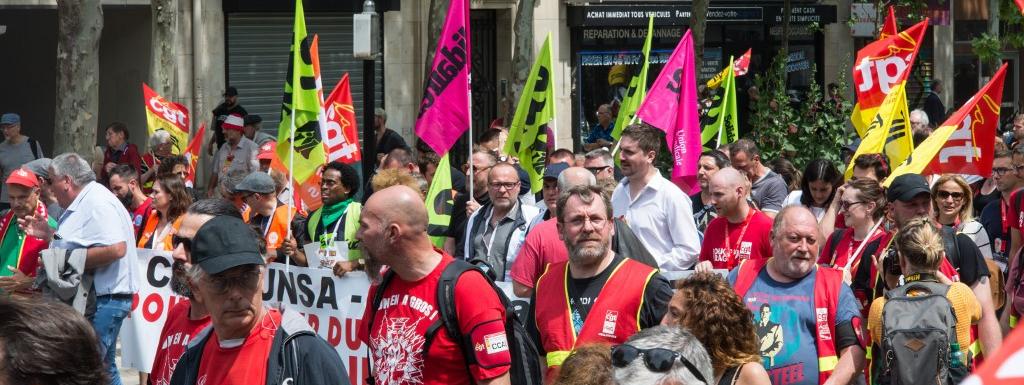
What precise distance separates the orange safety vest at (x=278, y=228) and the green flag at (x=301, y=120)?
3.67 ft

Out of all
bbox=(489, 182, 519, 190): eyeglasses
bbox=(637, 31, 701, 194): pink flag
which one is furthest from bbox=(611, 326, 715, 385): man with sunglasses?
bbox=(637, 31, 701, 194): pink flag

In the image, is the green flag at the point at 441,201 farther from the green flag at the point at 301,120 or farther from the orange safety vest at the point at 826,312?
the orange safety vest at the point at 826,312

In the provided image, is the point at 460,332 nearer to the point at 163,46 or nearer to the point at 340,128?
the point at 340,128

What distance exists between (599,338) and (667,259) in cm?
225

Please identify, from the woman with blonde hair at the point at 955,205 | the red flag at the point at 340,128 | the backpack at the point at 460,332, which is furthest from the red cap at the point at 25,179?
the woman with blonde hair at the point at 955,205

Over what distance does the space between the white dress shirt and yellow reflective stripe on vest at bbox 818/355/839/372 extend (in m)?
2.15

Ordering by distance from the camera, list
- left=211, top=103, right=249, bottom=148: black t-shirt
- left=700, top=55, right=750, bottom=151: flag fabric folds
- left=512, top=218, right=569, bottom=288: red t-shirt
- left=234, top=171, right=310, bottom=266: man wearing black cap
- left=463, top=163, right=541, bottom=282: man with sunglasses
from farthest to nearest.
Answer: left=211, top=103, right=249, bottom=148: black t-shirt, left=700, top=55, right=750, bottom=151: flag fabric folds, left=234, top=171, right=310, bottom=266: man wearing black cap, left=463, top=163, right=541, bottom=282: man with sunglasses, left=512, top=218, right=569, bottom=288: red t-shirt

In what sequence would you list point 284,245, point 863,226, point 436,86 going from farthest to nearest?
point 436,86 → point 284,245 → point 863,226

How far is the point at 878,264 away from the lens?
6902mm

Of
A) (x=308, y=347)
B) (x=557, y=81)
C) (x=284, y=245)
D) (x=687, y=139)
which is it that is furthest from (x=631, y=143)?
(x=557, y=81)

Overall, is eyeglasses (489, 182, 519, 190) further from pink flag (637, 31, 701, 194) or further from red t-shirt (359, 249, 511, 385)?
red t-shirt (359, 249, 511, 385)

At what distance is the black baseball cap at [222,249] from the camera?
416 cm

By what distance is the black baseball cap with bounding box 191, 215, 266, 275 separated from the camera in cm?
416

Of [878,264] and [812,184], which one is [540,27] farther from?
[878,264]
